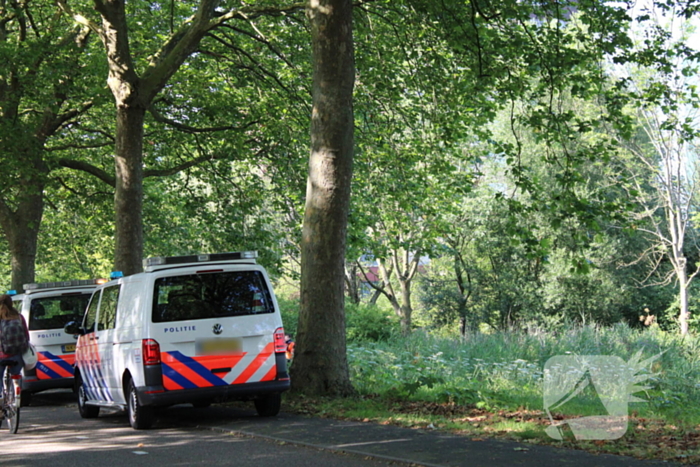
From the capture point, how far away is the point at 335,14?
38.5 ft

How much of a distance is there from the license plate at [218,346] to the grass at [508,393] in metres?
1.48

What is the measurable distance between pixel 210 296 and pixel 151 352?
1.04 m

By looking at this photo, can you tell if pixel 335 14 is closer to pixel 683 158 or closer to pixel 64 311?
pixel 64 311

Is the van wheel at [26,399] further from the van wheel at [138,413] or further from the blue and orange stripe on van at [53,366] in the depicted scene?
the van wheel at [138,413]

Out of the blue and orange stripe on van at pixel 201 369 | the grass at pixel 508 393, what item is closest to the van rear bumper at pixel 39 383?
the grass at pixel 508 393

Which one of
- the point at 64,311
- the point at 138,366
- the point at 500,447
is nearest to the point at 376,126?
the point at 64,311

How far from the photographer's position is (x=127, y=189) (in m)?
17.2

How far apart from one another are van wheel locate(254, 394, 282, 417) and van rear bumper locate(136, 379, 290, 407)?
1.36 ft

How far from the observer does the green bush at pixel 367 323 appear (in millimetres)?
28875

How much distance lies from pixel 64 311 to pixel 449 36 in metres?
9.47

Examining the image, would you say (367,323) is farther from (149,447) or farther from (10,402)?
(149,447)

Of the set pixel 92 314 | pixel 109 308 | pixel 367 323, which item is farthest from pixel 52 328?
pixel 367 323

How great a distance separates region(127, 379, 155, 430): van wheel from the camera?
33.7ft

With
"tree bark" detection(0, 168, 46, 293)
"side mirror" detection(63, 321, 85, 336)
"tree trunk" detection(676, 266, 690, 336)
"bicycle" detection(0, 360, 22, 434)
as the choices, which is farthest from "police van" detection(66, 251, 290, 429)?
"tree trunk" detection(676, 266, 690, 336)
